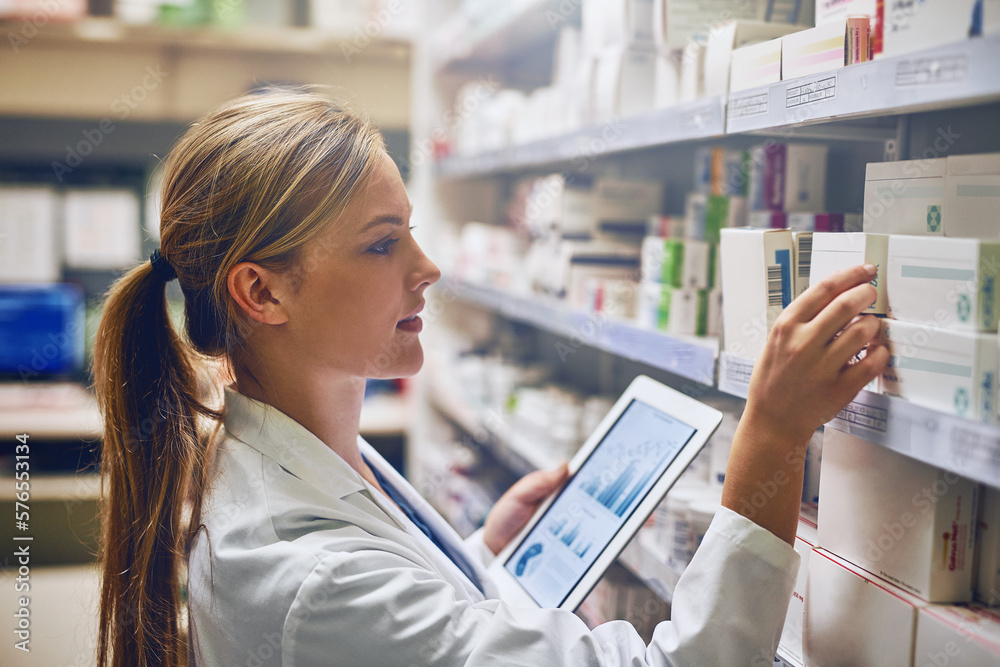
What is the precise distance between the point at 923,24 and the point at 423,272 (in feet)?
2.22

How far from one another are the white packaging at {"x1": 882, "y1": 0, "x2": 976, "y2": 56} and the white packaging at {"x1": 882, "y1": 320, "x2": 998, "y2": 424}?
27cm

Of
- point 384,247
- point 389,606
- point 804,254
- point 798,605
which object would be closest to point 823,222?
point 804,254

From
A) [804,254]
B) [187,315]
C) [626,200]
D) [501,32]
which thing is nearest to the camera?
[804,254]

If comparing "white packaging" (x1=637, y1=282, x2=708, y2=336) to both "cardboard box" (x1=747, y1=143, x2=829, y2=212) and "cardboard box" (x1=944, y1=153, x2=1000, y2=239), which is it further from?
"cardboard box" (x1=944, y1=153, x2=1000, y2=239)

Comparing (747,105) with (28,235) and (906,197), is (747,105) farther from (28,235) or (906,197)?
(28,235)

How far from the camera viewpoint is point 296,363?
1135 millimetres

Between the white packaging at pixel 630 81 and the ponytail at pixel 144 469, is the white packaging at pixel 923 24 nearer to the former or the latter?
the white packaging at pixel 630 81

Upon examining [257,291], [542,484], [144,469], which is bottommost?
[542,484]

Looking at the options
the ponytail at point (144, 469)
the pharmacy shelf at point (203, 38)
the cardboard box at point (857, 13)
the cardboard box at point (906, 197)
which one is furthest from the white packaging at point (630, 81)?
the pharmacy shelf at point (203, 38)

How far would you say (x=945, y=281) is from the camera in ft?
2.50

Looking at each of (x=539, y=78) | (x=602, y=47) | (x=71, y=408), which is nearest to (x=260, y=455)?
(x=602, y=47)

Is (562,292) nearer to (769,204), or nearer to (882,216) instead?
(769,204)

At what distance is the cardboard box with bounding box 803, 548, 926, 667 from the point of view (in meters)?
0.83

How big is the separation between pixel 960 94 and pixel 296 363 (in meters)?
0.86
